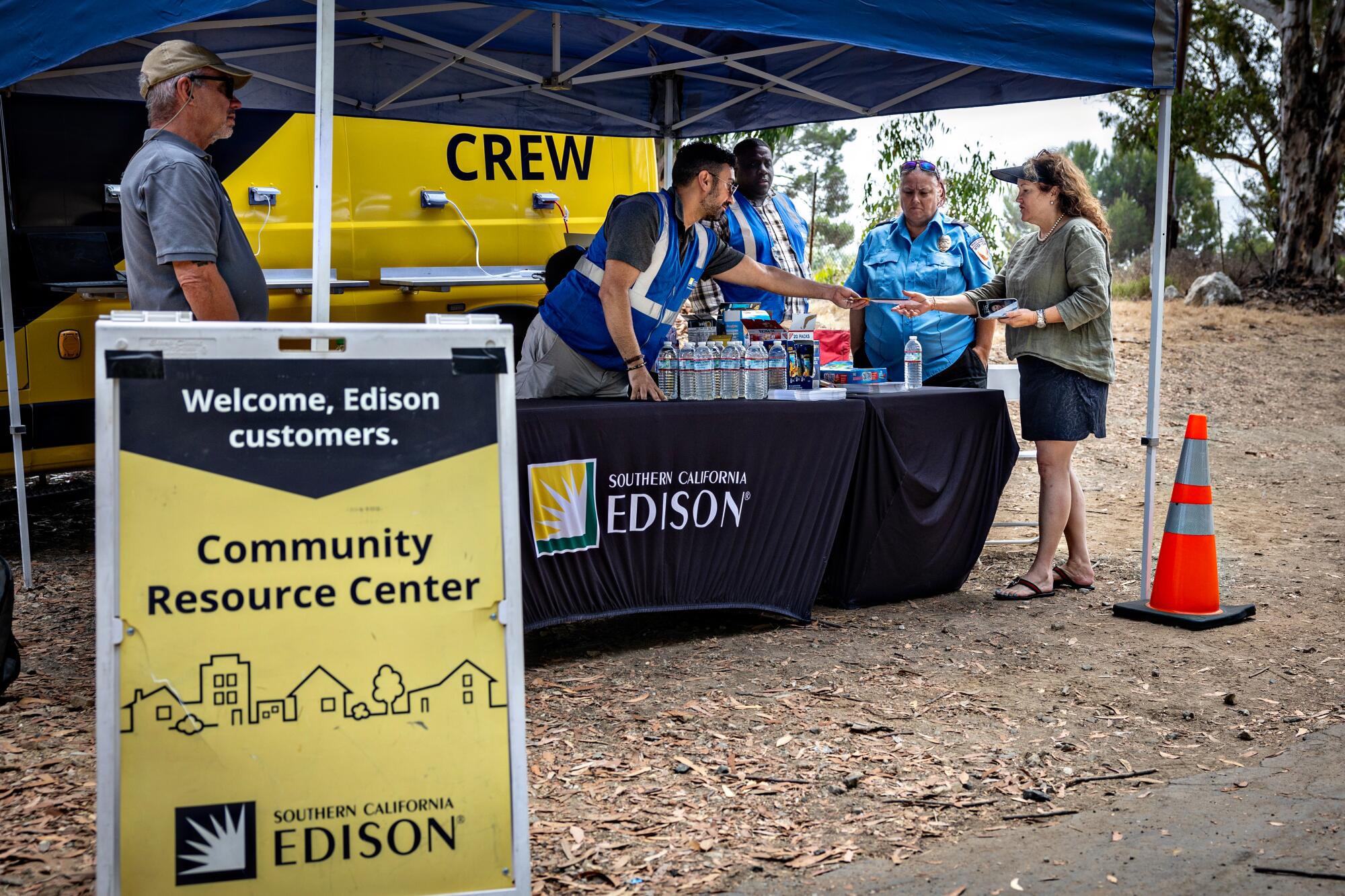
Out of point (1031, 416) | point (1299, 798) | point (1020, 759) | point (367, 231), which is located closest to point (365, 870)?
point (1020, 759)

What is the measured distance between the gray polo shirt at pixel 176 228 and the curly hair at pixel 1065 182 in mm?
3109

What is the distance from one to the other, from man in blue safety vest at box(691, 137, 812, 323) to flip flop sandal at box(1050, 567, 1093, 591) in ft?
5.68

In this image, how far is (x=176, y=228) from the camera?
3.24 meters

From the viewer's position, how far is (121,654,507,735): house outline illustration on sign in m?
2.19

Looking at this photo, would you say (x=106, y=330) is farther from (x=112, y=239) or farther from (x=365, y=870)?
(x=112, y=239)

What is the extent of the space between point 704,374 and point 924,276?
64.4 inches

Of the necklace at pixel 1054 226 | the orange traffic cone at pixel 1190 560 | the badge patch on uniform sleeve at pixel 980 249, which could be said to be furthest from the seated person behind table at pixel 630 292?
the orange traffic cone at pixel 1190 560

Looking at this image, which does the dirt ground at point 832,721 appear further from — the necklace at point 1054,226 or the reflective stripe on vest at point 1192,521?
the necklace at point 1054,226

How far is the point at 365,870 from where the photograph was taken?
2.25 meters

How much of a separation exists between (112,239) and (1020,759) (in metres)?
4.68

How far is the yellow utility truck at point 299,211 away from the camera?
18.1 ft

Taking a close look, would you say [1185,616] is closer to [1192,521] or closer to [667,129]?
[1192,521]

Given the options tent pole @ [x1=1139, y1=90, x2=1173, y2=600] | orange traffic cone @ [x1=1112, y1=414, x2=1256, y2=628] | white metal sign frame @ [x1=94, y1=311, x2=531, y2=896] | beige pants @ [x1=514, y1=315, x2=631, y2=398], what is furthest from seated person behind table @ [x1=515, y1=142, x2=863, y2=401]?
orange traffic cone @ [x1=1112, y1=414, x2=1256, y2=628]

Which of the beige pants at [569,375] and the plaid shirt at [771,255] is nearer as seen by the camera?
the beige pants at [569,375]
